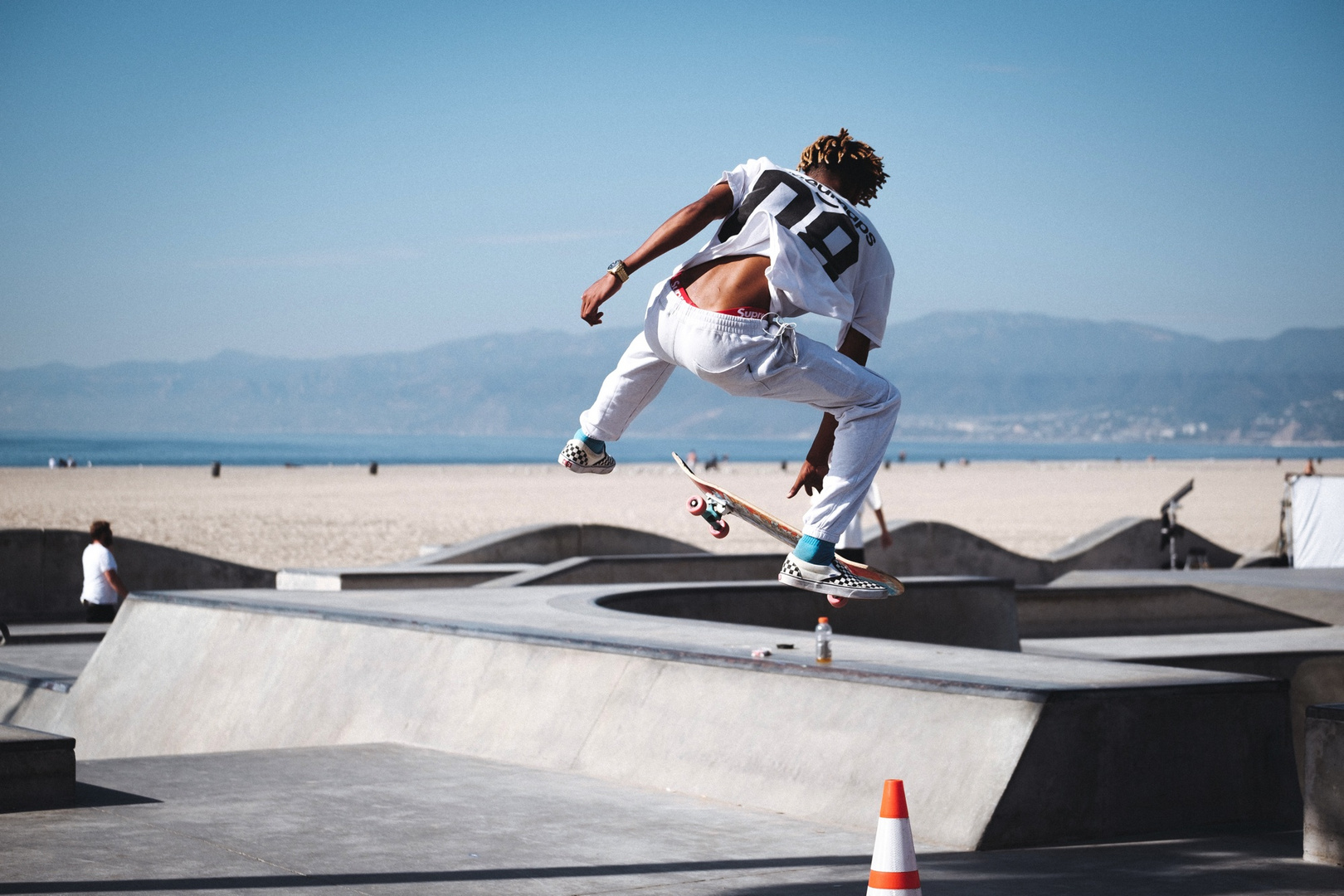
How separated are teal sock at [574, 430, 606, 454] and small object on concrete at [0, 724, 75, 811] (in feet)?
8.54

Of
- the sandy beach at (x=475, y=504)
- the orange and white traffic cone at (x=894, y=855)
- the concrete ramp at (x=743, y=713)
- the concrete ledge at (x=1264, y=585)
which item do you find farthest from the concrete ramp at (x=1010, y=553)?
the orange and white traffic cone at (x=894, y=855)

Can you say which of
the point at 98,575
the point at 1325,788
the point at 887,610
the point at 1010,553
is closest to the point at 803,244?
the point at 1325,788

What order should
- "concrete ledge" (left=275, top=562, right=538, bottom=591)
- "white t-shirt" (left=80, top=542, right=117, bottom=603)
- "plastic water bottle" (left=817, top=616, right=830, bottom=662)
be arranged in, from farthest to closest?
"concrete ledge" (left=275, top=562, right=538, bottom=591), "white t-shirt" (left=80, top=542, right=117, bottom=603), "plastic water bottle" (left=817, top=616, right=830, bottom=662)

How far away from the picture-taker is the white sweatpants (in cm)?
498

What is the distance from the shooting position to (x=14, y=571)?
1720 cm

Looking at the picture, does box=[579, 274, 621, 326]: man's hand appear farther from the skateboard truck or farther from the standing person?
the standing person

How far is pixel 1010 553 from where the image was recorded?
2128 centimetres

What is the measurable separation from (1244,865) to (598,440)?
9.86 feet

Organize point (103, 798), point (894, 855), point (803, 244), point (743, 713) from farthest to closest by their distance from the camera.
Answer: point (743, 713) → point (103, 798) → point (803, 244) → point (894, 855)

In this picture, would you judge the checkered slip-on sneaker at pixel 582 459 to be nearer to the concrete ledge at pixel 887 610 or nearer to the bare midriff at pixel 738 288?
the bare midriff at pixel 738 288

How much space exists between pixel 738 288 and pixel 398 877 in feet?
8.04

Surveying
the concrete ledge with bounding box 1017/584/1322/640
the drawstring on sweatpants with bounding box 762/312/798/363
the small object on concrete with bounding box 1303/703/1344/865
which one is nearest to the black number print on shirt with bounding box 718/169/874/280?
the drawstring on sweatpants with bounding box 762/312/798/363

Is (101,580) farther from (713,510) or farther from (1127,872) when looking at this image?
(1127,872)

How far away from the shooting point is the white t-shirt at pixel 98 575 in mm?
15047
